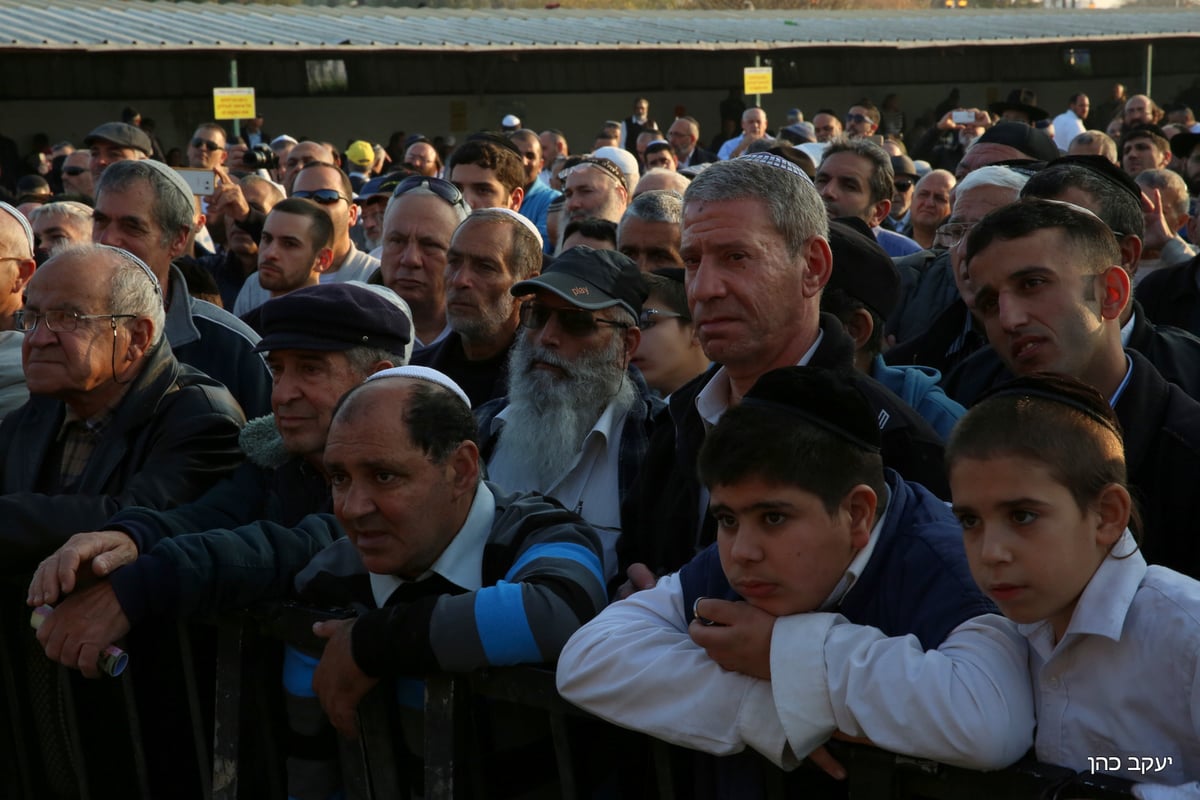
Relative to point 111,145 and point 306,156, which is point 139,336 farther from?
point 306,156

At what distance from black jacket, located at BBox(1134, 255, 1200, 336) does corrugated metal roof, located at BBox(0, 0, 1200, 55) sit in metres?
19.1

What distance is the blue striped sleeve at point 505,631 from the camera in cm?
266

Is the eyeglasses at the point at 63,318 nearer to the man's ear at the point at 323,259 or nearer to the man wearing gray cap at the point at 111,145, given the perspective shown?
the man's ear at the point at 323,259

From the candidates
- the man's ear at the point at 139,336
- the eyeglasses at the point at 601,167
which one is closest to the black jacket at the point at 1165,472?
the man's ear at the point at 139,336

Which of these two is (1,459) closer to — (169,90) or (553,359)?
(553,359)

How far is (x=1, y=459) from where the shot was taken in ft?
13.3

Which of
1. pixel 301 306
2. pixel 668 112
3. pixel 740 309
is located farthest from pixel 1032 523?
pixel 668 112

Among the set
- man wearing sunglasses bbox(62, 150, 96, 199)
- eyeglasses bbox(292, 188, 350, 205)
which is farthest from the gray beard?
man wearing sunglasses bbox(62, 150, 96, 199)

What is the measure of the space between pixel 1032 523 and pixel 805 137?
10.3m

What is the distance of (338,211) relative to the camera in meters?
7.45

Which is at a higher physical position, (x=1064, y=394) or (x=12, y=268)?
(x=1064, y=394)

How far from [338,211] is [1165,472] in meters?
5.44

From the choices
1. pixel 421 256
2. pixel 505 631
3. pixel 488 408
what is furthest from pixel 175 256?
pixel 505 631

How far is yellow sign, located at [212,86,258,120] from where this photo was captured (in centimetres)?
1487
